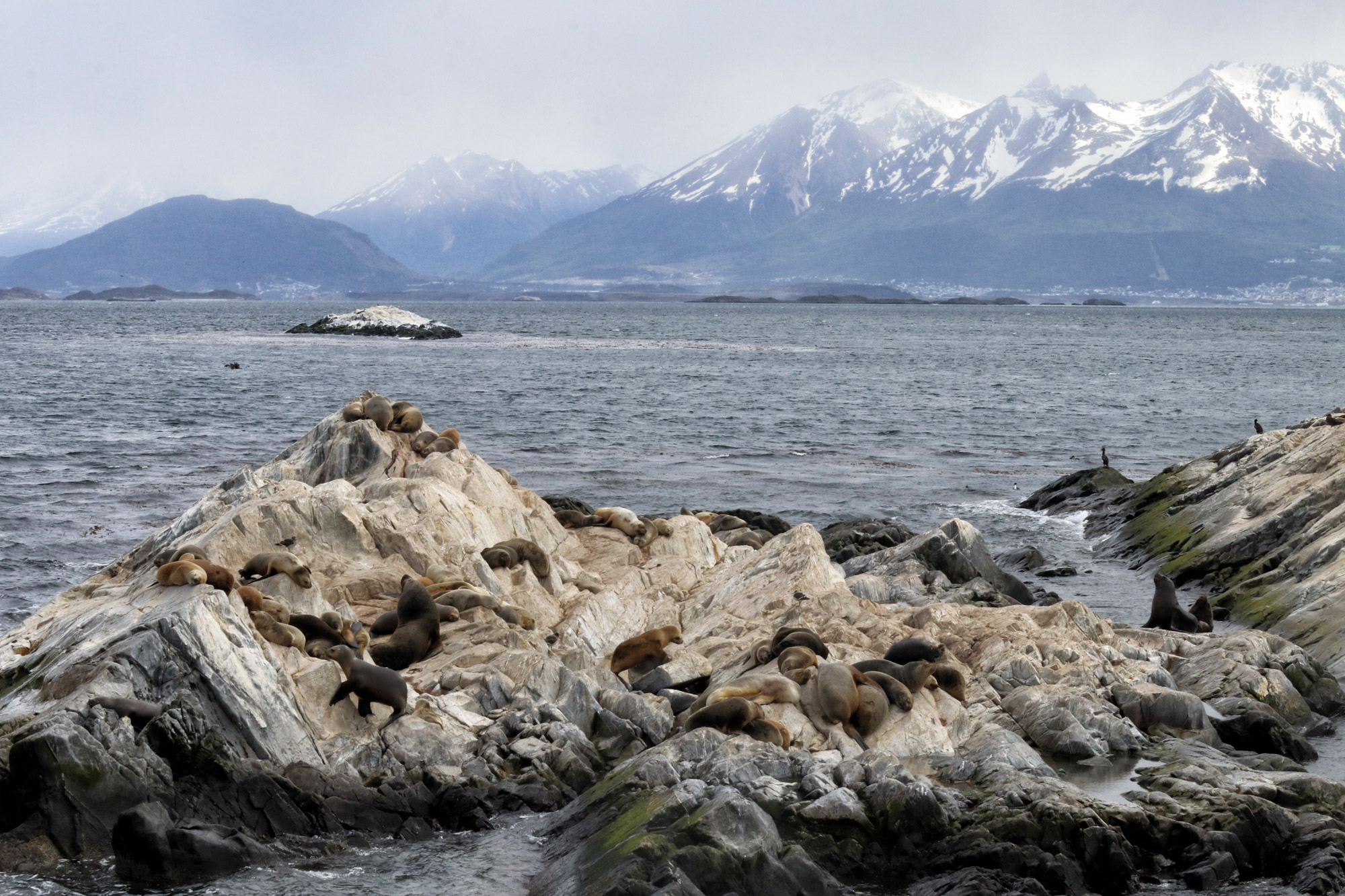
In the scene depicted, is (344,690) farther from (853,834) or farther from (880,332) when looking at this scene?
(880,332)

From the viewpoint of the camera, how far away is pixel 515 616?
55.6ft

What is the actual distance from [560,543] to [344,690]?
9.59 meters

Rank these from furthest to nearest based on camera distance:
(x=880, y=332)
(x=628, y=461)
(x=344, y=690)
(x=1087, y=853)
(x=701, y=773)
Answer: (x=880, y=332)
(x=628, y=461)
(x=344, y=690)
(x=701, y=773)
(x=1087, y=853)

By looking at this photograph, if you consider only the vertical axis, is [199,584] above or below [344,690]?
above

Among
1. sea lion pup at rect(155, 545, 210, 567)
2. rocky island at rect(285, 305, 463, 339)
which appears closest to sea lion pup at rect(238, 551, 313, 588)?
sea lion pup at rect(155, 545, 210, 567)

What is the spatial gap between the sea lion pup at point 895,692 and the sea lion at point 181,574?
8095mm

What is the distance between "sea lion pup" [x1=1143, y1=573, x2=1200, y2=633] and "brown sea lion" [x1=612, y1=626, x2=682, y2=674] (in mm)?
9208

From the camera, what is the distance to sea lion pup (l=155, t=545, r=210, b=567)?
642 inches

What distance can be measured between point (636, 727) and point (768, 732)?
191cm

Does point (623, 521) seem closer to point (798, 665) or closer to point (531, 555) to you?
point (531, 555)

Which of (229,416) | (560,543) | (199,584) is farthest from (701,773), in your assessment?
(229,416)

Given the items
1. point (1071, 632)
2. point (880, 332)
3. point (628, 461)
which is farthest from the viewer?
point (880, 332)

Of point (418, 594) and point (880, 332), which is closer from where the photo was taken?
point (418, 594)

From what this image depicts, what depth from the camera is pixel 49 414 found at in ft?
166
